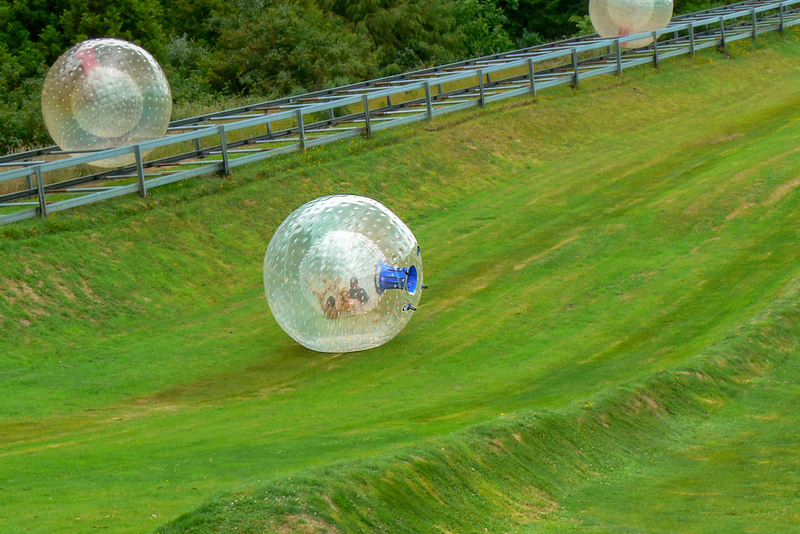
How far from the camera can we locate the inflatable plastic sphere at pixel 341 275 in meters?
14.9

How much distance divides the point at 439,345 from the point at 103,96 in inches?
390

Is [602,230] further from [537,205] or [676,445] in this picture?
[676,445]

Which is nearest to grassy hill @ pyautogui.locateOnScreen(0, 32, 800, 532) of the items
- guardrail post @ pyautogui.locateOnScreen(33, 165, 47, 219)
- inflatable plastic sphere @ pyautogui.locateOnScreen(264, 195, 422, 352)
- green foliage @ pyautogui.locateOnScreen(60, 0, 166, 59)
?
guardrail post @ pyautogui.locateOnScreen(33, 165, 47, 219)

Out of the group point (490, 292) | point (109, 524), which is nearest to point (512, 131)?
point (490, 292)

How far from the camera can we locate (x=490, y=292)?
18.6 m

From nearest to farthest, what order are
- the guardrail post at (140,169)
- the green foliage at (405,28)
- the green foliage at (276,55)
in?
the guardrail post at (140,169) → the green foliage at (276,55) → the green foliage at (405,28)

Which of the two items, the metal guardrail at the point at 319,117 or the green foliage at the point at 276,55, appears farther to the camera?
A: the green foliage at the point at 276,55

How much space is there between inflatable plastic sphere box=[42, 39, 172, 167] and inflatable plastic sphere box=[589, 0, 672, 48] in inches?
780

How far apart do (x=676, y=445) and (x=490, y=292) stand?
7349mm

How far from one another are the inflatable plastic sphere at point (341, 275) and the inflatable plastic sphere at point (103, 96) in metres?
8.15

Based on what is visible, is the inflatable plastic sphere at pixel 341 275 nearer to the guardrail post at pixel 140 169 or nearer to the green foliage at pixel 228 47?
the guardrail post at pixel 140 169

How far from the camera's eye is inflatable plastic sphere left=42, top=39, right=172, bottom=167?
70.7 feet

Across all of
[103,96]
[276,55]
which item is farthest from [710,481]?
[276,55]

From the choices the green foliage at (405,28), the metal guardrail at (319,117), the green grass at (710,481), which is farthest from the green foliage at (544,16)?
the green grass at (710,481)
